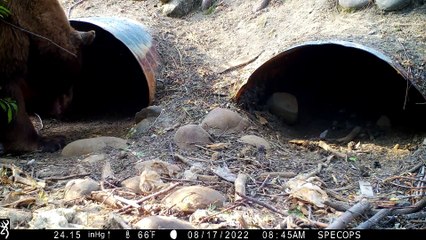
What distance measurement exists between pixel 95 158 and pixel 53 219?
1.64 meters

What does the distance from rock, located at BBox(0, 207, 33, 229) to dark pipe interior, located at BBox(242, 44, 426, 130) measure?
3126 millimetres

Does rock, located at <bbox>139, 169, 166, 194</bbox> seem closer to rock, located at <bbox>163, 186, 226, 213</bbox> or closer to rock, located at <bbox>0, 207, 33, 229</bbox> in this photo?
rock, located at <bbox>163, 186, 226, 213</bbox>

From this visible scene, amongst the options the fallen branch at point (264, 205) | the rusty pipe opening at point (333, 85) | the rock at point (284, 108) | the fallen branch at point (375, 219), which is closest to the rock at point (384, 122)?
the rusty pipe opening at point (333, 85)

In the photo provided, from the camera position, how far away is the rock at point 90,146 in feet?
17.1

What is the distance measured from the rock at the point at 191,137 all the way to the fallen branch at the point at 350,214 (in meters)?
1.65

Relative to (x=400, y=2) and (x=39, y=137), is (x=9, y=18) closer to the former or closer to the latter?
(x=39, y=137)

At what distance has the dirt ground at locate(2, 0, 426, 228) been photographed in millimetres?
4270

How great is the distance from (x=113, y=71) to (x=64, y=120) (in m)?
0.88

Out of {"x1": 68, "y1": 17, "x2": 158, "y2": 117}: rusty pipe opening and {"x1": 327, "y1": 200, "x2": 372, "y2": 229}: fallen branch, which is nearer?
{"x1": 327, "y1": 200, "x2": 372, "y2": 229}: fallen branch

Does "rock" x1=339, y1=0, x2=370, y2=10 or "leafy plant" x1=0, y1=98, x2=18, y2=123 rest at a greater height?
"rock" x1=339, y1=0, x2=370, y2=10

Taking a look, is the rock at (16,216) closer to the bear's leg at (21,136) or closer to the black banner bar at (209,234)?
the black banner bar at (209,234)

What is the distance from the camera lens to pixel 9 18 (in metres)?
5.44

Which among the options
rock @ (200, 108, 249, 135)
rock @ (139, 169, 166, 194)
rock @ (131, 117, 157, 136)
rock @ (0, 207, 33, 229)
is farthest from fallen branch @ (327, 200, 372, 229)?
rock @ (131, 117, 157, 136)

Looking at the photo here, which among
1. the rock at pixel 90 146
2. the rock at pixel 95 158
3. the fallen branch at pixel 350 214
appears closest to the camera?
the fallen branch at pixel 350 214
